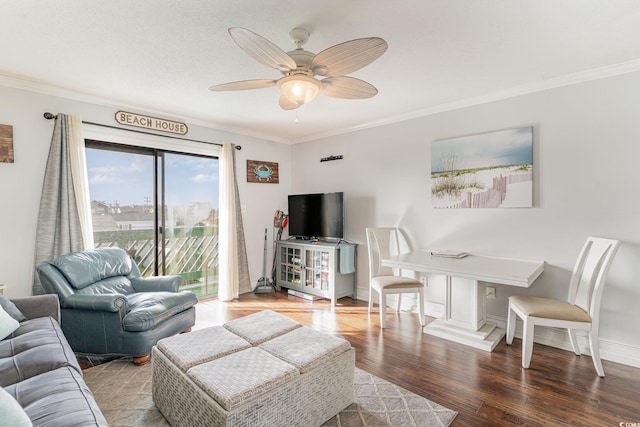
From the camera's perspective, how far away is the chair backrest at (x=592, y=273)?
2.28m

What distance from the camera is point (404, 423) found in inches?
72.9

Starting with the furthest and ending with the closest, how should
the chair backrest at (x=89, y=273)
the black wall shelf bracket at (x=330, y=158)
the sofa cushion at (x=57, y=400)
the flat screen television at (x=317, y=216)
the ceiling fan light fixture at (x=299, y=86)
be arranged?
1. the black wall shelf bracket at (x=330, y=158)
2. the flat screen television at (x=317, y=216)
3. the chair backrest at (x=89, y=273)
4. the ceiling fan light fixture at (x=299, y=86)
5. the sofa cushion at (x=57, y=400)

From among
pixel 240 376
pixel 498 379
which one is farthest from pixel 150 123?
pixel 498 379

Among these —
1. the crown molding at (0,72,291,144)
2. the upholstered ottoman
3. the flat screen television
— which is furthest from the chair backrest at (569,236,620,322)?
the crown molding at (0,72,291,144)

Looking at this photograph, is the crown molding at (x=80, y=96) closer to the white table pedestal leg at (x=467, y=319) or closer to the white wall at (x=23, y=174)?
the white wall at (x=23, y=174)

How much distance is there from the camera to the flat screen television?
434 cm

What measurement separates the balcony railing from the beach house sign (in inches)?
49.0

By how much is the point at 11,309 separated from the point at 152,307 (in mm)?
874

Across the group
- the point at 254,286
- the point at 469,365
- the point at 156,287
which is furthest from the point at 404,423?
the point at 254,286

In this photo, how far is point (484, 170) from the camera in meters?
3.22

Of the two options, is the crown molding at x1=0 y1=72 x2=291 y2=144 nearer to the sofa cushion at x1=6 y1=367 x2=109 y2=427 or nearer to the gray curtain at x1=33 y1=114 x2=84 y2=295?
the gray curtain at x1=33 y1=114 x2=84 y2=295

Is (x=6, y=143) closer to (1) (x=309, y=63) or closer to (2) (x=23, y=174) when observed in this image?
(2) (x=23, y=174)

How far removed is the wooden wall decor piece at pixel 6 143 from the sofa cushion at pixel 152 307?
163cm

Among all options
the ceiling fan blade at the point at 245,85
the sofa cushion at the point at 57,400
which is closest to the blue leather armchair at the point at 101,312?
the sofa cushion at the point at 57,400
